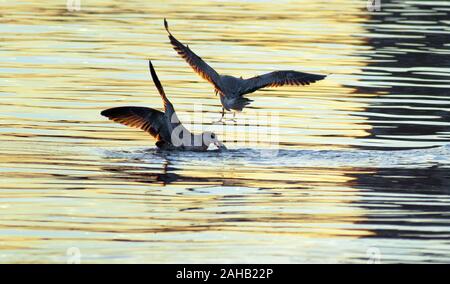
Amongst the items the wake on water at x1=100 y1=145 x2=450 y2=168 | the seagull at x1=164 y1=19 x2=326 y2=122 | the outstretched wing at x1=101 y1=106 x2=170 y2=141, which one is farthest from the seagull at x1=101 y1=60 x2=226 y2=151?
the seagull at x1=164 y1=19 x2=326 y2=122

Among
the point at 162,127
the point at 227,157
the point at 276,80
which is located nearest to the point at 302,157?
the point at 227,157

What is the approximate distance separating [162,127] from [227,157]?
89cm

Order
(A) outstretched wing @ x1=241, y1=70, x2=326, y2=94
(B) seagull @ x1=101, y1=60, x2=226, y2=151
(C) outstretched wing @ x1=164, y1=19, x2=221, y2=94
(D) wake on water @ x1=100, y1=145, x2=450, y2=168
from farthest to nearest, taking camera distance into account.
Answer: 1. (A) outstretched wing @ x1=241, y1=70, x2=326, y2=94
2. (C) outstretched wing @ x1=164, y1=19, x2=221, y2=94
3. (B) seagull @ x1=101, y1=60, x2=226, y2=151
4. (D) wake on water @ x1=100, y1=145, x2=450, y2=168

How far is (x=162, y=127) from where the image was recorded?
16734 mm

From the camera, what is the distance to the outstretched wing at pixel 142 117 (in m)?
16.6

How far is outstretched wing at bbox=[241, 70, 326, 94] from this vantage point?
17.3 metres

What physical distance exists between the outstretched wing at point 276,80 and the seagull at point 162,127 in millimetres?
953

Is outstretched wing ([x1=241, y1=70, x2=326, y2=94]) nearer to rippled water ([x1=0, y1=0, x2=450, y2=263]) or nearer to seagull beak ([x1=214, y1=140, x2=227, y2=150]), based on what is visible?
rippled water ([x1=0, y1=0, x2=450, y2=263])

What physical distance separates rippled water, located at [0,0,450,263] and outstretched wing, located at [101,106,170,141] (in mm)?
322

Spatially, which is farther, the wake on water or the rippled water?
the wake on water

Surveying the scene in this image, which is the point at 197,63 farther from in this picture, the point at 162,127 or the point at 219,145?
the point at 219,145
